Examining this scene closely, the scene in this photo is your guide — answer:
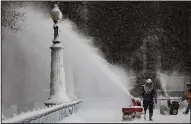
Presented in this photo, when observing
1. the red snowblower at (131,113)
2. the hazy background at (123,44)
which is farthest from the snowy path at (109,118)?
the hazy background at (123,44)

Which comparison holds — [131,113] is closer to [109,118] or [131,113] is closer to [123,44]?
[109,118]

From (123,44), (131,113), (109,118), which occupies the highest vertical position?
Answer: (123,44)

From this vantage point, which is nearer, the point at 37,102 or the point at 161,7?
the point at 37,102

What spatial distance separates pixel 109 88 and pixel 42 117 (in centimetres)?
3222

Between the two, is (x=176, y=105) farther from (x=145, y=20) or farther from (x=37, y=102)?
(x=145, y=20)

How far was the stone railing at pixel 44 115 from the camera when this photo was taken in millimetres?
11508

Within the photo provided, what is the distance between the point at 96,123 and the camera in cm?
1819

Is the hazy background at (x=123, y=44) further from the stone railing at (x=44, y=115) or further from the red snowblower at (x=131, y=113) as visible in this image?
the stone railing at (x=44, y=115)

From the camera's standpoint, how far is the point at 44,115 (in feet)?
47.7

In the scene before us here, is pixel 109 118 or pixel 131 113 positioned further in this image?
pixel 109 118

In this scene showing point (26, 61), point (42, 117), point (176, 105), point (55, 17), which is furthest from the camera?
point (26, 61)

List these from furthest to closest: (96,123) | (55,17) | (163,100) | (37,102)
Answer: (37,102) < (163,100) < (55,17) < (96,123)

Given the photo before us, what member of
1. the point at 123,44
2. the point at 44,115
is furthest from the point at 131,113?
the point at 123,44

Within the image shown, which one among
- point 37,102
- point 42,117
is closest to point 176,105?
point 42,117
